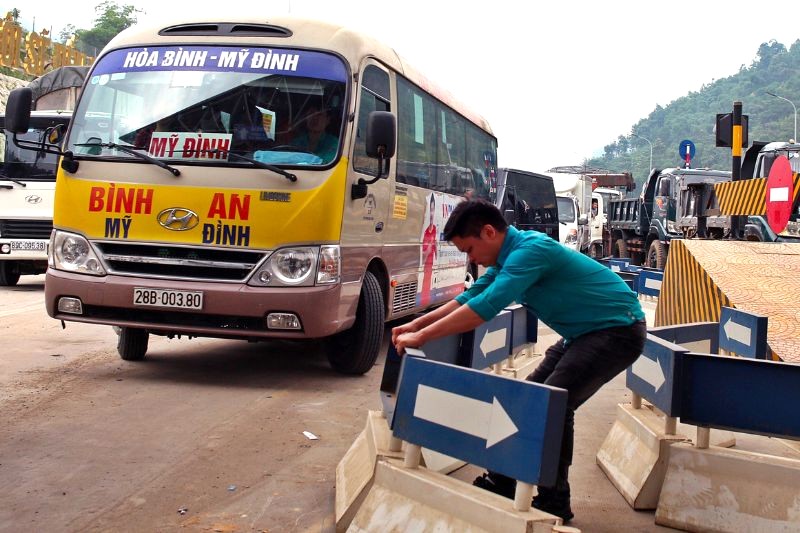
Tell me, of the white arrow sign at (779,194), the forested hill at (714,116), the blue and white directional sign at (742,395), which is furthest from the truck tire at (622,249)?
the forested hill at (714,116)

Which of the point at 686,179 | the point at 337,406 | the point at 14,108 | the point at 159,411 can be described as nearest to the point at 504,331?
the point at 337,406

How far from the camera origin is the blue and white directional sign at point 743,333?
590cm

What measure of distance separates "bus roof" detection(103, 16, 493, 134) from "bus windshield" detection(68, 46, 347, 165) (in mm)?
106

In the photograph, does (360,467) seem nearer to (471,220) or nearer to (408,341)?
(408,341)

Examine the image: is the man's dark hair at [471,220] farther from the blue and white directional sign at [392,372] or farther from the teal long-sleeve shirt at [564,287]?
the blue and white directional sign at [392,372]

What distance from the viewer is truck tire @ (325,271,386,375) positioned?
831 centimetres

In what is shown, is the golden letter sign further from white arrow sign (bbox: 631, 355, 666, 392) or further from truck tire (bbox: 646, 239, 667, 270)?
white arrow sign (bbox: 631, 355, 666, 392)

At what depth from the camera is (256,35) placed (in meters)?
8.05

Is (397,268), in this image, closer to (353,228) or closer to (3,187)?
(353,228)

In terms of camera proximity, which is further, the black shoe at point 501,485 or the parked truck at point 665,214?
the parked truck at point 665,214

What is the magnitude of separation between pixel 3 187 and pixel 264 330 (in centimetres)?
985

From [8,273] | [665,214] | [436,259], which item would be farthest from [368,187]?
[665,214]

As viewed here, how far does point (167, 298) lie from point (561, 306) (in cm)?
386

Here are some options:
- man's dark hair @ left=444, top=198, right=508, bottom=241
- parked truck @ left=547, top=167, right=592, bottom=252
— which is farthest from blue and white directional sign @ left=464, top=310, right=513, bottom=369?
parked truck @ left=547, top=167, right=592, bottom=252
